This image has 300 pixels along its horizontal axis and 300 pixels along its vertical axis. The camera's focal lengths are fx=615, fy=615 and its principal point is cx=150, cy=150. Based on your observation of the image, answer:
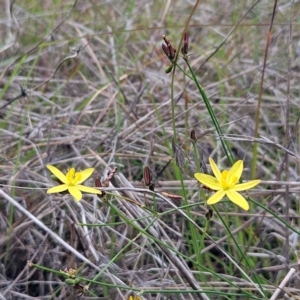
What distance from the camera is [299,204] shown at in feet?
4.31

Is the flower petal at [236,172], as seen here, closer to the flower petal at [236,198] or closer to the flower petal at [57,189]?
the flower petal at [236,198]

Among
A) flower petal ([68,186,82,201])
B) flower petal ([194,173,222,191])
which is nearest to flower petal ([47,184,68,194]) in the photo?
flower petal ([68,186,82,201])

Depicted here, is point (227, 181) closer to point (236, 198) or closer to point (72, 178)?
point (236, 198)

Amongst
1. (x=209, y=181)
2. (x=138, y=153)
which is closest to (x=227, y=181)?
(x=209, y=181)

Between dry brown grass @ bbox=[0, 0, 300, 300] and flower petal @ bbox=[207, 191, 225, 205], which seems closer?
flower petal @ bbox=[207, 191, 225, 205]

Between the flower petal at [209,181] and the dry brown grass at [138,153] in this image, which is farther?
the dry brown grass at [138,153]

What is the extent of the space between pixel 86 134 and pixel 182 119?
300 millimetres

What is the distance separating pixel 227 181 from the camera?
84 cm

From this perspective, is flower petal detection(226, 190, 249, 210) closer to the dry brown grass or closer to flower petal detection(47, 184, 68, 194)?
the dry brown grass

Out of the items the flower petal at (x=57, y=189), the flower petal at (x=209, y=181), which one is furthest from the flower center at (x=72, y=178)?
the flower petal at (x=209, y=181)

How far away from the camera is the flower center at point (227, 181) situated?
0.84 metres

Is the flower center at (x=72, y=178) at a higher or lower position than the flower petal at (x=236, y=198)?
lower

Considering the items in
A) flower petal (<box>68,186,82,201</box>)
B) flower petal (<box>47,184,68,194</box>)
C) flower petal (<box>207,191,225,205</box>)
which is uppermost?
flower petal (<box>207,191,225,205</box>)

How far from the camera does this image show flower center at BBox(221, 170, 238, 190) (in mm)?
836
